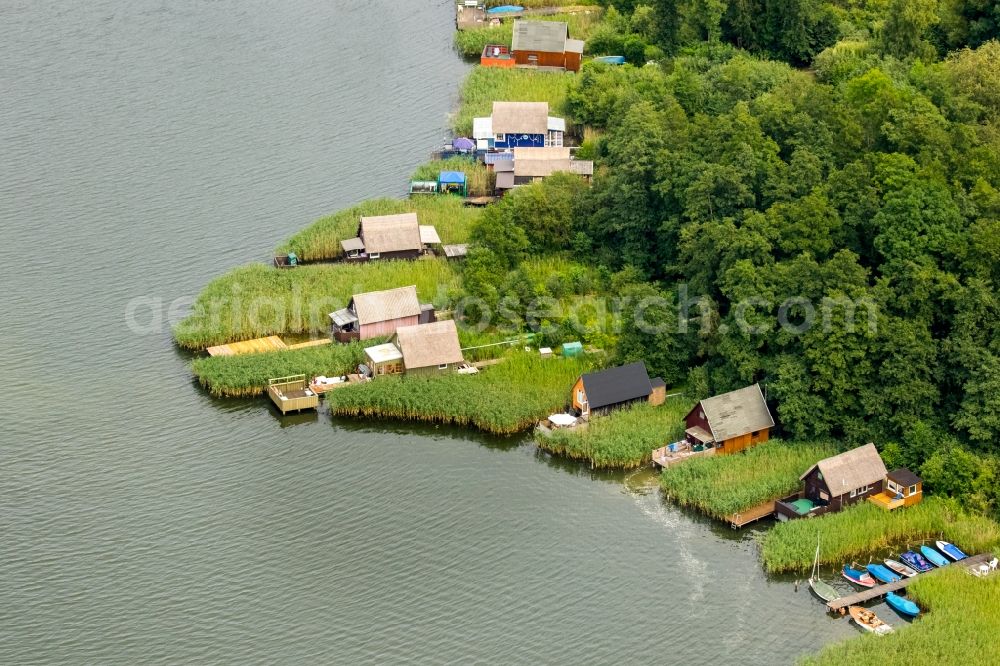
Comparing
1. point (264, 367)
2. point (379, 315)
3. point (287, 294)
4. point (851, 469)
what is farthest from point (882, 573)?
point (287, 294)

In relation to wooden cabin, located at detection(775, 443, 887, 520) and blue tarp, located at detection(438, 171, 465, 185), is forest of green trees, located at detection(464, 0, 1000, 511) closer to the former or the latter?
wooden cabin, located at detection(775, 443, 887, 520)

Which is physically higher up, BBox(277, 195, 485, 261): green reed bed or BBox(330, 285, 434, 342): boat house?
BBox(277, 195, 485, 261): green reed bed

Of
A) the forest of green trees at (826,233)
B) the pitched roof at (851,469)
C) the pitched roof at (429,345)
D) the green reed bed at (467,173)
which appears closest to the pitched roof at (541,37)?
the green reed bed at (467,173)

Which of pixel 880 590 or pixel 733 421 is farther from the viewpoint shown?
pixel 733 421

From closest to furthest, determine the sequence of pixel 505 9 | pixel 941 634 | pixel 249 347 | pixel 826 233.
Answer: pixel 941 634
pixel 826 233
pixel 249 347
pixel 505 9

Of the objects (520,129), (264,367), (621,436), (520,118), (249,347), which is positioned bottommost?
(621,436)

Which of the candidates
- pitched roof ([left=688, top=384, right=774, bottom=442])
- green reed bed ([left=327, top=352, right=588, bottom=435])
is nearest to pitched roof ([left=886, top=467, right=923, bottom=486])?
pitched roof ([left=688, top=384, right=774, bottom=442])

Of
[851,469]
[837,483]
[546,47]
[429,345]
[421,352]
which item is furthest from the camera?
[546,47]

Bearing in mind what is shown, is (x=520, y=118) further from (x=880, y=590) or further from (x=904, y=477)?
(x=880, y=590)

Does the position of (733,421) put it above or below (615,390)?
below
